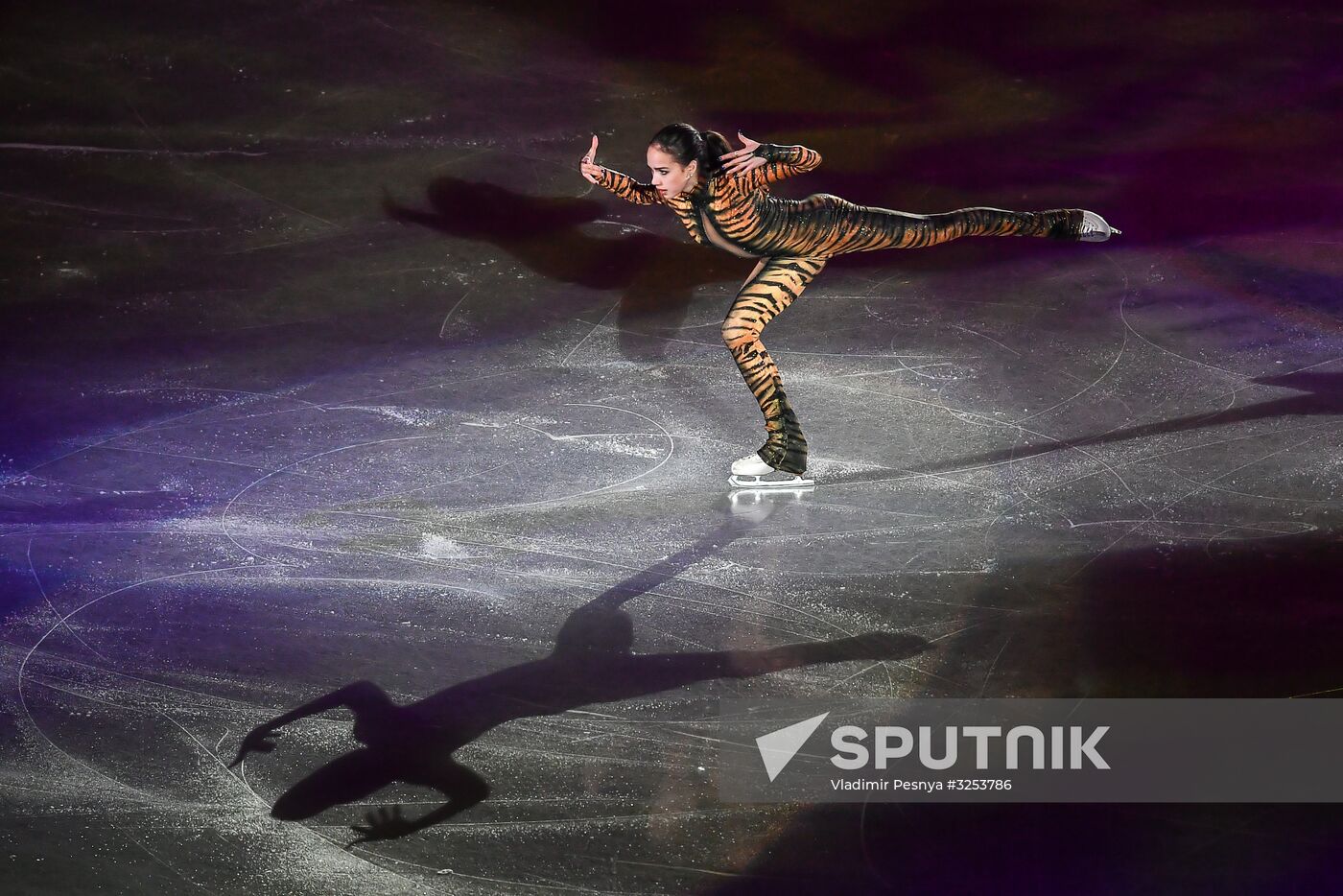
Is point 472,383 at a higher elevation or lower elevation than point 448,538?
higher

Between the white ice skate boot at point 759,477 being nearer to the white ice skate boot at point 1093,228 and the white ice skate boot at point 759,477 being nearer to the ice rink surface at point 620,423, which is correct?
the ice rink surface at point 620,423

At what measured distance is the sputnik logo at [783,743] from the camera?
3.71 metres

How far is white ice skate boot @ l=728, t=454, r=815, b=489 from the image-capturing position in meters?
5.41

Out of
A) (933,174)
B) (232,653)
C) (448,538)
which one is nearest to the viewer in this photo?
(232,653)

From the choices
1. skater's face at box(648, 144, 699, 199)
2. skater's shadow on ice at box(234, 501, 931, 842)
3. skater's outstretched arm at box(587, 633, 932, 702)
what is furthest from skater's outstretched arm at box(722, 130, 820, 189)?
skater's outstretched arm at box(587, 633, 932, 702)

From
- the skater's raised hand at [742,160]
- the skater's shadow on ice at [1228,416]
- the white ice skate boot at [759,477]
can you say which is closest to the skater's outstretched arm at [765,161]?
the skater's raised hand at [742,160]

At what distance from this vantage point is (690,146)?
15.8 feet

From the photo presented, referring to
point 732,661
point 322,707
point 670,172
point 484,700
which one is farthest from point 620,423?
point 322,707

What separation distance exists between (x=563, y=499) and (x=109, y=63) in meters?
4.67

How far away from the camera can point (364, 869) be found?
11.0ft

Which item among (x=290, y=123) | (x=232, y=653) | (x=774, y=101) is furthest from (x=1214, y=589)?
(x=290, y=123)

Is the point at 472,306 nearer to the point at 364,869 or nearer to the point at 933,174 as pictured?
the point at 933,174

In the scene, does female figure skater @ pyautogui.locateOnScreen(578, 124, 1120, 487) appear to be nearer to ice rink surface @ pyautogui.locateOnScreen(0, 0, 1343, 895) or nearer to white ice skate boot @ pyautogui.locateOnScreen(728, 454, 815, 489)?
white ice skate boot @ pyautogui.locateOnScreen(728, 454, 815, 489)

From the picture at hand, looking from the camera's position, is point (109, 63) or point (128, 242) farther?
point (109, 63)
